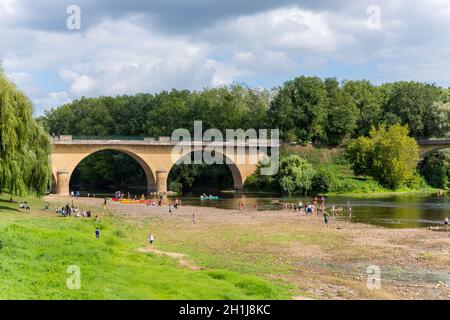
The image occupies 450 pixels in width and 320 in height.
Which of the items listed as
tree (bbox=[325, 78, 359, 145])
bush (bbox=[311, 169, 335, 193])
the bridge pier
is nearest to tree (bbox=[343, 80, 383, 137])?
tree (bbox=[325, 78, 359, 145])

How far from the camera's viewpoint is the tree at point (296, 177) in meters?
81.8

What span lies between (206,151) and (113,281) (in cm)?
7016

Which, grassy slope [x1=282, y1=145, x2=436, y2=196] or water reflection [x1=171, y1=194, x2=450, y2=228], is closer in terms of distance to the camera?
water reflection [x1=171, y1=194, x2=450, y2=228]

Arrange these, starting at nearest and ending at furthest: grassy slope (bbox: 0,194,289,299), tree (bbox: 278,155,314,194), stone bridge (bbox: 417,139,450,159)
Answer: grassy slope (bbox: 0,194,289,299), tree (bbox: 278,155,314,194), stone bridge (bbox: 417,139,450,159)

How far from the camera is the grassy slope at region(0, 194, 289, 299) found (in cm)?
2006

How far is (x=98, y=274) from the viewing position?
74.0ft

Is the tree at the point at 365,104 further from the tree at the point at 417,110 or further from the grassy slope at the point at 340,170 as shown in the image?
the grassy slope at the point at 340,170

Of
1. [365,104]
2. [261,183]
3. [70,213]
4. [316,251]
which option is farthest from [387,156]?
[316,251]

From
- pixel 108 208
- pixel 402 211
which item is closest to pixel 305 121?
pixel 402 211

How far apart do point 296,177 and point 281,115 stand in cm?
1294

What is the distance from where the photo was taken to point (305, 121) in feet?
301

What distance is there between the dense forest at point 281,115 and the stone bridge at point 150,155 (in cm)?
695

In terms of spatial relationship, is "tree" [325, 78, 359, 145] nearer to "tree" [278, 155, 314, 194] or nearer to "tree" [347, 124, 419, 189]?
"tree" [347, 124, 419, 189]

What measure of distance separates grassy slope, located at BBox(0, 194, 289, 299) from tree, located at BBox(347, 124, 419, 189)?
59.3 meters
